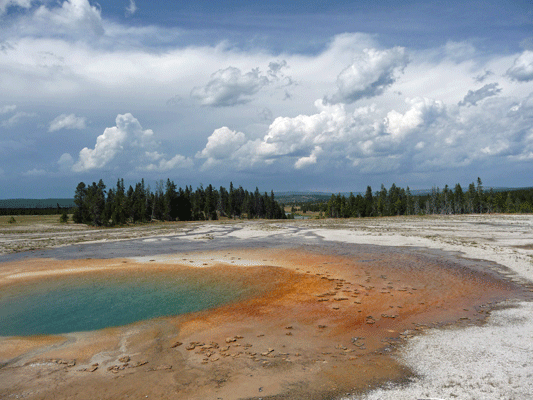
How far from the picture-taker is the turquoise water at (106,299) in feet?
42.4

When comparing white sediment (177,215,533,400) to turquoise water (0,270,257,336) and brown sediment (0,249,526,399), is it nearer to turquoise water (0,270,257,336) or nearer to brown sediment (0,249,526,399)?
brown sediment (0,249,526,399)

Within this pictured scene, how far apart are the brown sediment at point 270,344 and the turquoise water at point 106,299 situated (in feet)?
3.58

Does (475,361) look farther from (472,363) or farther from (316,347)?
(316,347)

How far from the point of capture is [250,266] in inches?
912

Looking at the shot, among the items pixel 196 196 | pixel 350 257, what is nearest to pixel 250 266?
pixel 350 257

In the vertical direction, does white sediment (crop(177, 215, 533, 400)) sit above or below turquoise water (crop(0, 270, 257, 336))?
above

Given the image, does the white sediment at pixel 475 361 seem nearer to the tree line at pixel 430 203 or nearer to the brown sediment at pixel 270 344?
the brown sediment at pixel 270 344

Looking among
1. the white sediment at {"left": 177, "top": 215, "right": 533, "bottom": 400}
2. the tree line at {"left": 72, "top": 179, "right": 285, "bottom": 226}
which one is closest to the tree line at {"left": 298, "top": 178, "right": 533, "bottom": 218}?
the tree line at {"left": 72, "top": 179, "right": 285, "bottom": 226}

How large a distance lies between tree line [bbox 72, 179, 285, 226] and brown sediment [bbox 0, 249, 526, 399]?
7356 centimetres

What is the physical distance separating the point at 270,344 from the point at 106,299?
9.93m

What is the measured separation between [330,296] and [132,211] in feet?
287

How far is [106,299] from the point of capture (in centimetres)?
1606

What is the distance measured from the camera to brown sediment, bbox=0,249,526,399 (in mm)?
7910

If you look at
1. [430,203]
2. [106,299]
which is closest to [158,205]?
[106,299]
